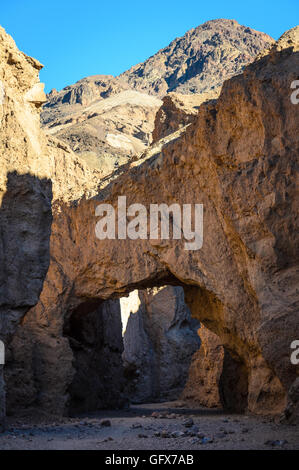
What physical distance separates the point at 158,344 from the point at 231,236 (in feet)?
40.6

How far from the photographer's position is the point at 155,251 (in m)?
10.5

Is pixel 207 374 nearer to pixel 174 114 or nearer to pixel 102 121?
pixel 174 114

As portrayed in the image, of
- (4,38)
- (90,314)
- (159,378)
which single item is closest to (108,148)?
(159,378)

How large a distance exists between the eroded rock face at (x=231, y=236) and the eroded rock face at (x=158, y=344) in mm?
9411

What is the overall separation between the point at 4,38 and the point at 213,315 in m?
6.42

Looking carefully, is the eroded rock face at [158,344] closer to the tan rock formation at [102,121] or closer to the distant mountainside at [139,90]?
the tan rock formation at [102,121]

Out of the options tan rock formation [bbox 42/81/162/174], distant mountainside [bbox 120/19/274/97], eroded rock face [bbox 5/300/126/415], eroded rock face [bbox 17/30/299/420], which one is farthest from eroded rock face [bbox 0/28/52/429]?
distant mountainside [bbox 120/19/274/97]

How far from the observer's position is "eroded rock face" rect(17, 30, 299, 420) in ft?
28.1

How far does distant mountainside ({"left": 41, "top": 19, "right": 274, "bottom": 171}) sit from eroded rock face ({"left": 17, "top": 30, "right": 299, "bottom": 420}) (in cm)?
2011

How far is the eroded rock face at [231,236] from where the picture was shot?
855 centimetres

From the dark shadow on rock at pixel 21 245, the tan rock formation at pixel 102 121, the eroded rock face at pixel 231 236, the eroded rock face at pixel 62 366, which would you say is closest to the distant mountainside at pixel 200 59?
the tan rock formation at pixel 102 121

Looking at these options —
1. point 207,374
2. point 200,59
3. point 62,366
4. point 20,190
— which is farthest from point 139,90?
point 20,190

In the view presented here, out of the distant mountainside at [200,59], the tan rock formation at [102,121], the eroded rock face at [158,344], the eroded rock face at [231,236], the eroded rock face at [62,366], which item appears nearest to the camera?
the eroded rock face at [231,236]
